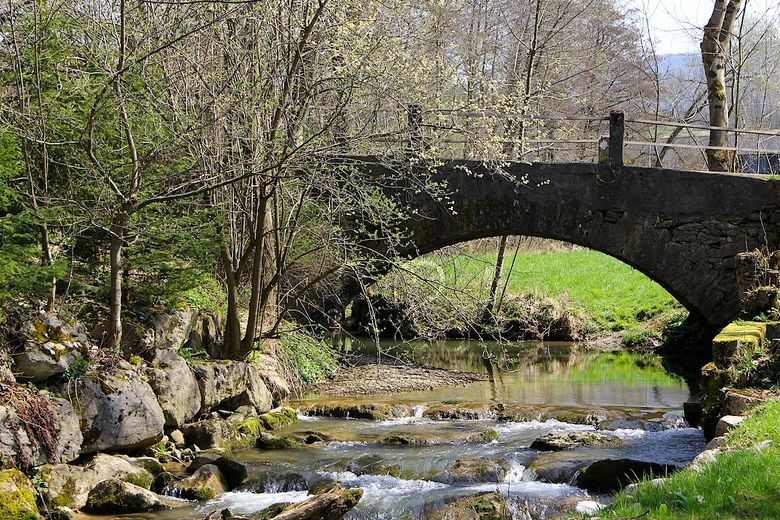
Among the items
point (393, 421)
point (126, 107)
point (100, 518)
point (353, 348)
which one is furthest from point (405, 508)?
point (353, 348)

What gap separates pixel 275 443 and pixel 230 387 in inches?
45.5

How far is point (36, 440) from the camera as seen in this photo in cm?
783

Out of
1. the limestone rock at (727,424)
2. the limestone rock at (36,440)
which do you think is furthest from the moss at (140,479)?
the limestone rock at (727,424)

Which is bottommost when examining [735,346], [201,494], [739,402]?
[201,494]

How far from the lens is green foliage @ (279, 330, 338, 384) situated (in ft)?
45.4

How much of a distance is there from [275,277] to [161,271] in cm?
175

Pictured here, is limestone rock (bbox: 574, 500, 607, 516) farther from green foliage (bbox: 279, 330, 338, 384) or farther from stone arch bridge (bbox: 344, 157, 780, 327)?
stone arch bridge (bbox: 344, 157, 780, 327)

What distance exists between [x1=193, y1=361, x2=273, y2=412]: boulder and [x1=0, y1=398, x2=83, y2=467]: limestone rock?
2541 millimetres

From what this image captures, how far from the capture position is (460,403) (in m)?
13.2

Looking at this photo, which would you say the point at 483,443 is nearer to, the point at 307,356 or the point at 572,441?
the point at 572,441

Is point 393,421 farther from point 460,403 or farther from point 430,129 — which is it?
point 430,129

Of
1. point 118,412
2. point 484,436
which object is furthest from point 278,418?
point 118,412

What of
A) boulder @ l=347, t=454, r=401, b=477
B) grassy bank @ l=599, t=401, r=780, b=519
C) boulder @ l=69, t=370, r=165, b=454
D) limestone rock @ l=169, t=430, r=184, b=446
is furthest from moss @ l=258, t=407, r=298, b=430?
grassy bank @ l=599, t=401, r=780, b=519

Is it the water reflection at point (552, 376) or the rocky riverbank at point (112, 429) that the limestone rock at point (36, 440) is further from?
the water reflection at point (552, 376)
